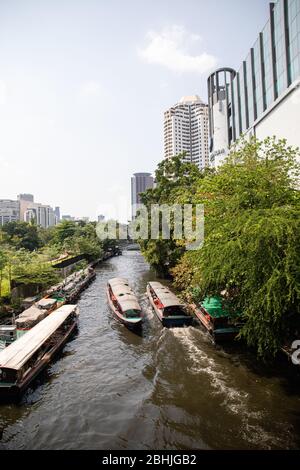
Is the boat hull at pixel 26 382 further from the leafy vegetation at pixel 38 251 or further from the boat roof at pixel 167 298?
the leafy vegetation at pixel 38 251

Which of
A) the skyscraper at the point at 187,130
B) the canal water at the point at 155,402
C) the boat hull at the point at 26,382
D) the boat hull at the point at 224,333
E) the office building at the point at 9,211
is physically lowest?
the canal water at the point at 155,402

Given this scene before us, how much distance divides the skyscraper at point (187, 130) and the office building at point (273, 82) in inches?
4089

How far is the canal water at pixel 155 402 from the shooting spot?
35.3 feet

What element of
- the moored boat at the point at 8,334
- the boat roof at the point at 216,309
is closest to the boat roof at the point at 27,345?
the moored boat at the point at 8,334

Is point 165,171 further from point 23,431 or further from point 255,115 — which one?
point 23,431

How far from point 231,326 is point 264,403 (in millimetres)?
6646

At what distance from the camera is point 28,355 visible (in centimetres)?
1416

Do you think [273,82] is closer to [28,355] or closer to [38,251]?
[38,251]

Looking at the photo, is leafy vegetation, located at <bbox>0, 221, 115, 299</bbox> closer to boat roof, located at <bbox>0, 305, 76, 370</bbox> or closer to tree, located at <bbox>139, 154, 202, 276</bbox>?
boat roof, located at <bbox>0, 305, 76, 370</bbox>

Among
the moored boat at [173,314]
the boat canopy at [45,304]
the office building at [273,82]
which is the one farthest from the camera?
the office building at [273,82]

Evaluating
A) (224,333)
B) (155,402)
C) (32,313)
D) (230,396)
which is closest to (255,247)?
(230,396)

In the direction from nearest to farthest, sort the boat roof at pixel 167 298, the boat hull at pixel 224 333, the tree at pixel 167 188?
the boat hull at pixel 224 333
the boat roof at pixel 167 298
the tree at pixel 167 188

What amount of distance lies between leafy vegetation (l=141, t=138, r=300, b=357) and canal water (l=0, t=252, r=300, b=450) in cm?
200
